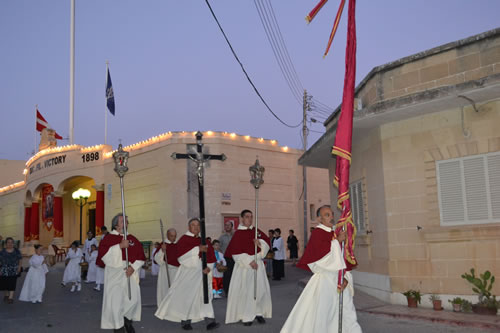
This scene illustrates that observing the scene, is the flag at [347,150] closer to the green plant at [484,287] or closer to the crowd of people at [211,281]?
the crowd of people at [211,281]

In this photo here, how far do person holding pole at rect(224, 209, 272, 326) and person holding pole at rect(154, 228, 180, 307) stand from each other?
3.40 feet

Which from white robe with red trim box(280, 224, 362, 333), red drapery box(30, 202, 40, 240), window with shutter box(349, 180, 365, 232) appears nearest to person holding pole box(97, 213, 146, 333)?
white robe with red trim box(280, 224, 362, 333)

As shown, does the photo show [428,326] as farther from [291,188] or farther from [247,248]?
[291,188]

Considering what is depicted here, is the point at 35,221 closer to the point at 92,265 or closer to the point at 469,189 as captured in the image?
the point at 92,265

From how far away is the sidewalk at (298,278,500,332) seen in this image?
883 cm

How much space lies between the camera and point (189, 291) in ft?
30.9

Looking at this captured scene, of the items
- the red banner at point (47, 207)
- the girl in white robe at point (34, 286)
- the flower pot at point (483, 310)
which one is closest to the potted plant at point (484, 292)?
the flower pot at point (483, 310)

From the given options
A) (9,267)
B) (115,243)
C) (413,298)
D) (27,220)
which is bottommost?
(413,298)

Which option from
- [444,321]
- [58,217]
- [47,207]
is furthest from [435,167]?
[47,207]

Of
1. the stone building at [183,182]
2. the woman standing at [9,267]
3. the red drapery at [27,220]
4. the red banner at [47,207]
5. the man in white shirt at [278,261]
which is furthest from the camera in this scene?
the red drapery at [27,220]

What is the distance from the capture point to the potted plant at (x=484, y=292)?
382 inches

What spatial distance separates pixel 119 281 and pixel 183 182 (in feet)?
52.5

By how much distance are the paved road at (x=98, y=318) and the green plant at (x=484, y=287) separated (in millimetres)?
1291

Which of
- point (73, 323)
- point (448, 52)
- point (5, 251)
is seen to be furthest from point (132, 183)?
point (448, 52)
